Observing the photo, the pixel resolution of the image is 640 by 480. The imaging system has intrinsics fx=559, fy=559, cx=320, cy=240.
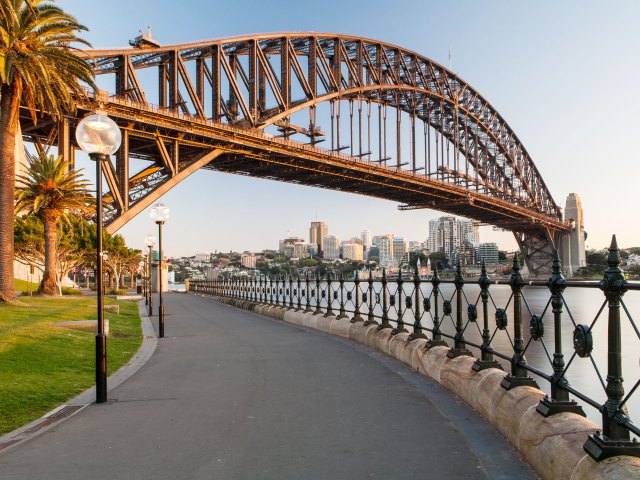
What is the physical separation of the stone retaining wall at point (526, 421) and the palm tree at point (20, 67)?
18.0m

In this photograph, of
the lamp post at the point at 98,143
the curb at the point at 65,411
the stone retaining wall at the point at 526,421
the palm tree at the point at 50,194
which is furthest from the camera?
the palm tree at the point at 50,194

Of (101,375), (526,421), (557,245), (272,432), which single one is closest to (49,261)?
(101,375)

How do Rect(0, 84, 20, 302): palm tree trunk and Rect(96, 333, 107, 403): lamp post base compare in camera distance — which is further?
Rect(0, 84, 20, 302): palm tree trunk

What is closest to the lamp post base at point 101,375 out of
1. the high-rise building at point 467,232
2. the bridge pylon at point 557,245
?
the bridge pylon at point 557,245

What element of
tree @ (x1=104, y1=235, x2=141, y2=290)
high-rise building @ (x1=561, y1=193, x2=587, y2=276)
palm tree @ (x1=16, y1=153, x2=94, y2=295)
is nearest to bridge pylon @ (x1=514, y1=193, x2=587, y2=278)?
high-rise building @ (x1=561, y1=193, x2=587, y2=276)

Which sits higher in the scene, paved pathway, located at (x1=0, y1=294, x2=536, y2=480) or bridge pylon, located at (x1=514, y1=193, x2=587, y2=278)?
bridge pylon, located at (x1=514, y1=193, x2=587, y2=278)

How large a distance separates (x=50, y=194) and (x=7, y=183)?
352 inches

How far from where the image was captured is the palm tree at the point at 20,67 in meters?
20.4

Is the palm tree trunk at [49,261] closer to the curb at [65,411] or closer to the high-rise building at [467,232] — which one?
the curb at [65,411]

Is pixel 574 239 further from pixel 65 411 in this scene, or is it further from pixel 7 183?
pixel 65 411

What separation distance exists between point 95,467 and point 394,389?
12.1 feet

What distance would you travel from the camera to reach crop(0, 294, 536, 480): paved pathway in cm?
412

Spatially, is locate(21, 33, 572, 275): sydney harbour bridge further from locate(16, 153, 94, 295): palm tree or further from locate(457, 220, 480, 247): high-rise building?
locate(457, 220, 480, 247): high-rise building

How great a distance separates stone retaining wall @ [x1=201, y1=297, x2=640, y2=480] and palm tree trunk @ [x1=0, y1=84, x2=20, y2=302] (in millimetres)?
17654
